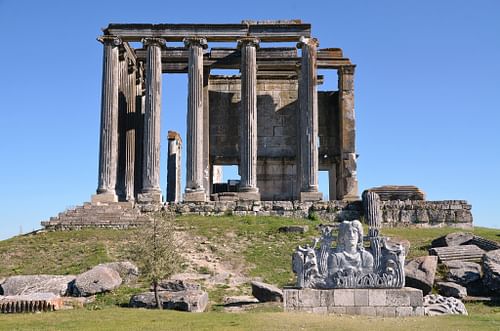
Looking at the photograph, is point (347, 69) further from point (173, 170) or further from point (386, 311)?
point (386, 311)

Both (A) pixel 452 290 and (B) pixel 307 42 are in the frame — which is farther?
(B) pixel 307 42

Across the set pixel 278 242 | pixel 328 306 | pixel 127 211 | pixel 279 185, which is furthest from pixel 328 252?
pixel 279 185

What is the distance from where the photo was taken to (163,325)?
14.0m

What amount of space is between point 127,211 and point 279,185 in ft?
50.2

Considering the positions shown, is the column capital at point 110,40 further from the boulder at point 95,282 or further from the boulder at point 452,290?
the boulder at point 452,290

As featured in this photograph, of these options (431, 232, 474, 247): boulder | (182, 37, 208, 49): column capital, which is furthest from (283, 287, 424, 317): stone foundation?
(182, 37, 208, 49): column capital

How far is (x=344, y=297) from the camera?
54.7ft

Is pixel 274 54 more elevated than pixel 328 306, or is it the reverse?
pixel 274 54

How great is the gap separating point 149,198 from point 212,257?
11.9 meters

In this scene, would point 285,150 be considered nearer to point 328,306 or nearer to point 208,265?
point 208,265

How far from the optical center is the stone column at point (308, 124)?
3666 cm

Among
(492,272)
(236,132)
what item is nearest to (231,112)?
(236,132)

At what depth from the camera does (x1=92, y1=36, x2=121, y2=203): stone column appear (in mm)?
36656

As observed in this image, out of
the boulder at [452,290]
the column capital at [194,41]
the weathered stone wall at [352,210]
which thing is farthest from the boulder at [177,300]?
the column capital at [194,41]
